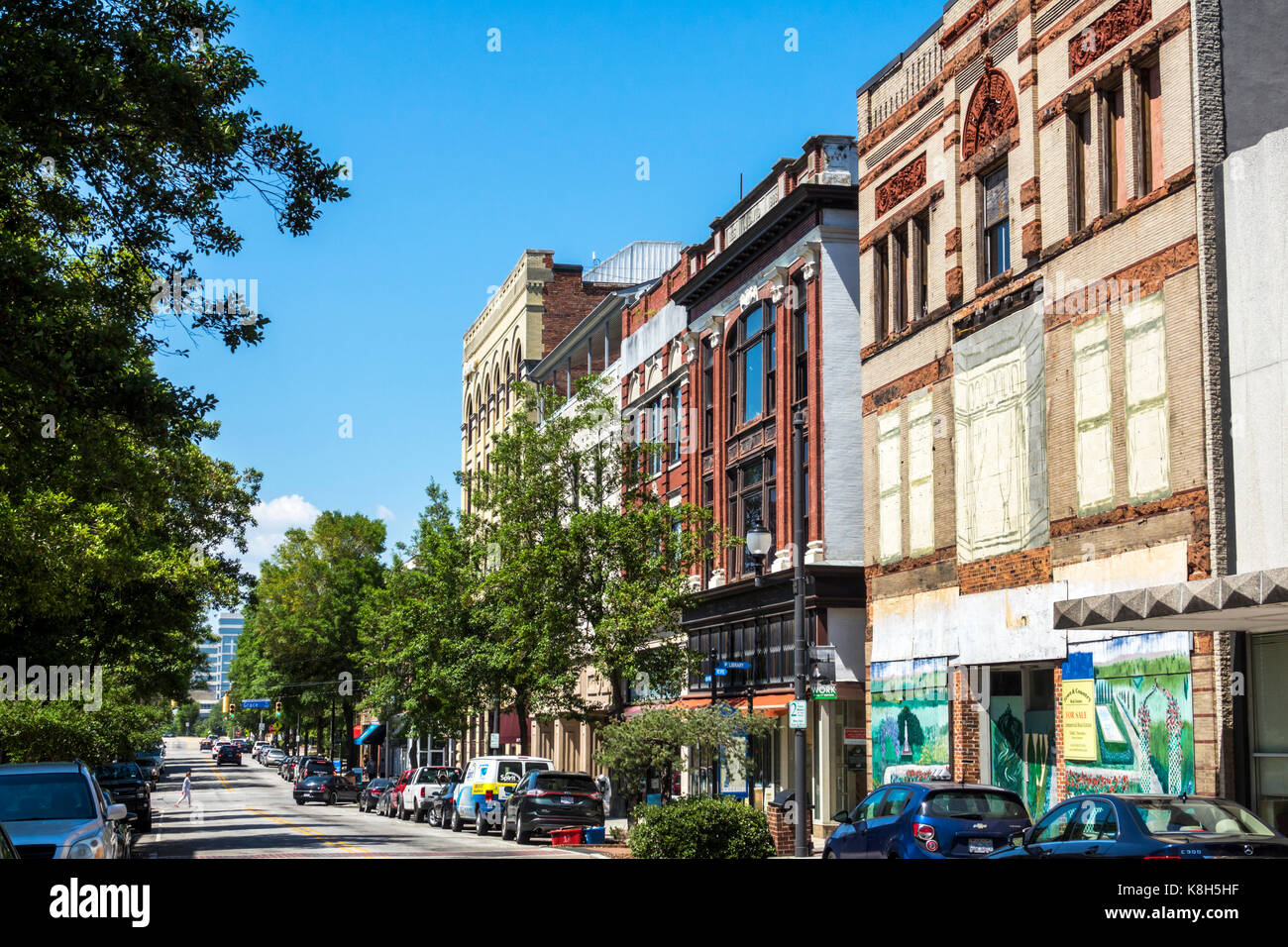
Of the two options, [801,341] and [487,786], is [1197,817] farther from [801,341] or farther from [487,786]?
[487,786]

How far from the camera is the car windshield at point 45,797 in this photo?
15172mm

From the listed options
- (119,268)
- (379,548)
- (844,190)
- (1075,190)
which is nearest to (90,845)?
(119,268)

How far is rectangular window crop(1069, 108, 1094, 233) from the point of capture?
84.8 feet

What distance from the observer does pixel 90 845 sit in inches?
533

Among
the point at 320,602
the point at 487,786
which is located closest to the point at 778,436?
the point at 487,786

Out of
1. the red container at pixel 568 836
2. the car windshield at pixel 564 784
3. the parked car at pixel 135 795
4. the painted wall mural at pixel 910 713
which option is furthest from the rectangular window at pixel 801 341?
the parked car at pixel 135 795

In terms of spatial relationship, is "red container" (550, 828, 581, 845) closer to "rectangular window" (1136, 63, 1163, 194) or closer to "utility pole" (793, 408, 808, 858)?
"utility pole" (793, 408, 808, 858)

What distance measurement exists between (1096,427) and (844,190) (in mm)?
14243

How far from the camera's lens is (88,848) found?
44.2 feet

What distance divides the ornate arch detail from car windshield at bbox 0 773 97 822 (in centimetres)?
2085

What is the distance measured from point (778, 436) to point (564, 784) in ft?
38.2

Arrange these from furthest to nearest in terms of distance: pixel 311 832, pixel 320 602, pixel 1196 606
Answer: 1. pixel 320 602
2. pixel 311 832
3. pixel 1196 606


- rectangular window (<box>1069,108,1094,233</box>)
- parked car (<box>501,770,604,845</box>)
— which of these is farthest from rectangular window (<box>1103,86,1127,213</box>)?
parked car (<box>501,770,604,845</box>)
